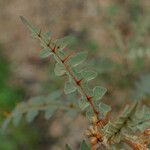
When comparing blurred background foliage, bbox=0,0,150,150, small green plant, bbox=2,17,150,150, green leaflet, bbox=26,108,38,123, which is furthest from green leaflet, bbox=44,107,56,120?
blurred background foliage, bbox=0,0,150,150

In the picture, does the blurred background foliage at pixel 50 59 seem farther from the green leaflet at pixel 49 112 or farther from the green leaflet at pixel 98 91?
the green leaflet at pixel 98 91

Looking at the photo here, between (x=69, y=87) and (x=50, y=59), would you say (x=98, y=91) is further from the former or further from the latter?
(x=50, y=59)

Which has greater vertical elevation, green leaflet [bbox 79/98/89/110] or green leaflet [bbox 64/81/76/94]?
green leaflet [bbox 64/81/76/94]

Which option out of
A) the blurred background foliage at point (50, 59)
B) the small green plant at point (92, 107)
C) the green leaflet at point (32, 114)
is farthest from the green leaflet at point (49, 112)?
the blurred background foliage at point (50, 59)

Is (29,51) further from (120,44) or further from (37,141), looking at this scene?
(120,44)

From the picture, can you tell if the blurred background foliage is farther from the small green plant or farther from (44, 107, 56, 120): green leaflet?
the small green plant

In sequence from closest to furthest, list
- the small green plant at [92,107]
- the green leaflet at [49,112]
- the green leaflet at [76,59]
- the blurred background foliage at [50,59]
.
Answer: the small green plant at [92,107] → the green leaflet at [76,59] → the green leaflet at [49,112] → the blurred background foliage at [50,59]

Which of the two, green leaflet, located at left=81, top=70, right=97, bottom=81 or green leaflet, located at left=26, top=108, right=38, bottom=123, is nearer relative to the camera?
green leaflet, located at left=81, top=70, right=97, bottom=81

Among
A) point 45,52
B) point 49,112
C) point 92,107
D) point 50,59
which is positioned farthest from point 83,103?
point 50,59

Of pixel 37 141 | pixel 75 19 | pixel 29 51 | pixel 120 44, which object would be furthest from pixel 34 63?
pixel 120 44
